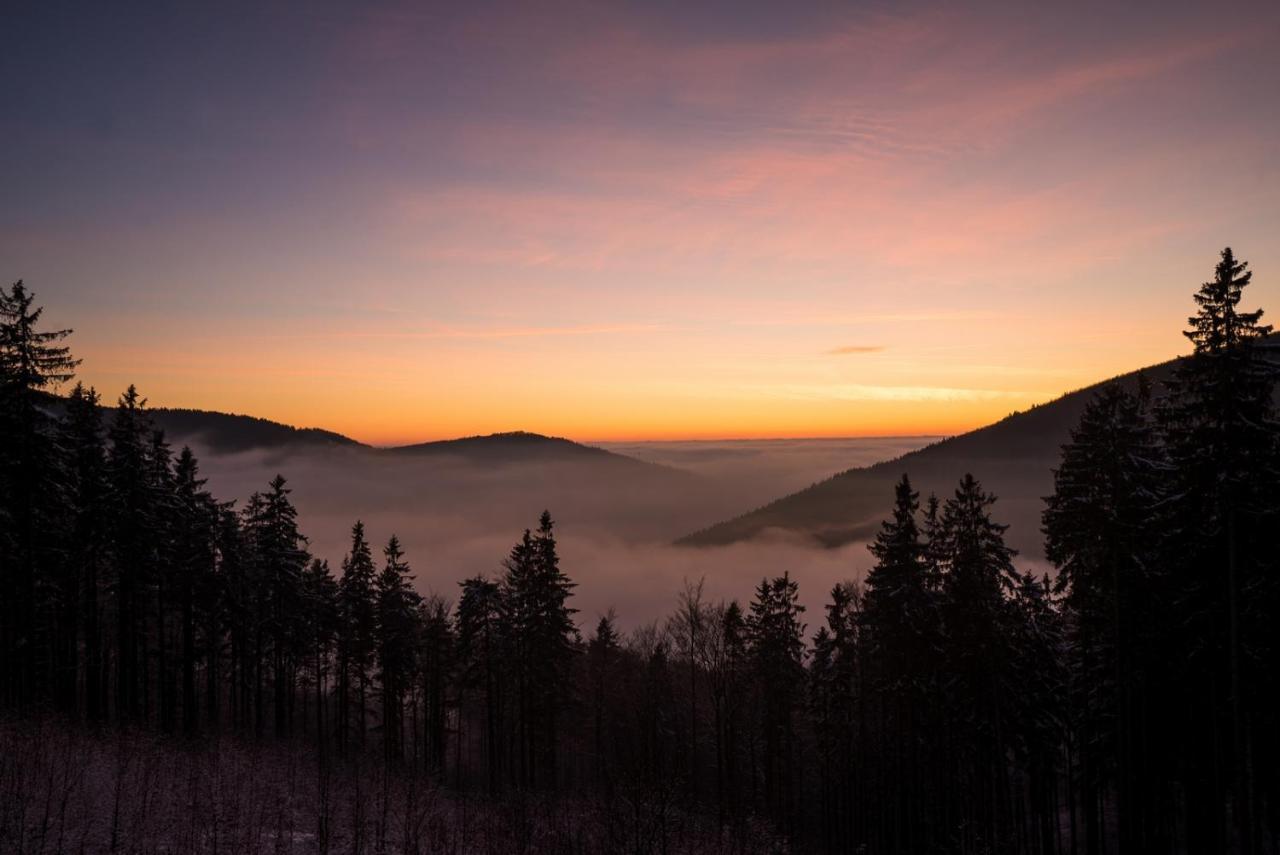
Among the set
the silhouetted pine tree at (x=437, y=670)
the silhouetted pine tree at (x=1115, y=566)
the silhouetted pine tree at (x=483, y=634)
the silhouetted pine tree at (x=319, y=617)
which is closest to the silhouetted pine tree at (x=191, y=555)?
the silhouetted pine tree at (x=319, y=617)

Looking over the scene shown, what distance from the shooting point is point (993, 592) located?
28.3 meters

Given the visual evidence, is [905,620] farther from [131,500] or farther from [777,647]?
[131,500]

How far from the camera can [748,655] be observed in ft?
146

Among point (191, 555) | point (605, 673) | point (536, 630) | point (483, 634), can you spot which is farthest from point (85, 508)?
point (605, 673)

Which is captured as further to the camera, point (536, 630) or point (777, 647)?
point (777, 647)

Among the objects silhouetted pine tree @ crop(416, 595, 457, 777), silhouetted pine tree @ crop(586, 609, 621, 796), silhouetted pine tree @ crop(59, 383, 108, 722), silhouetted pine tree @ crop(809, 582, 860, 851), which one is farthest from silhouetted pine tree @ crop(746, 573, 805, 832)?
silhouetted pine tree @ crop(59, 383, 108, 722)

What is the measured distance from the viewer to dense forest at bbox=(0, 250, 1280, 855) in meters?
18.7

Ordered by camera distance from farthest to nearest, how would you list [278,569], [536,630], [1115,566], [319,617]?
1. [319,617]
2. [536,630]
3. [278,569]
4. [1115,566]

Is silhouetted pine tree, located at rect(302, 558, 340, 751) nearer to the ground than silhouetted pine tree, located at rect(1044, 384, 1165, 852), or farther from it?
nearer to the ground

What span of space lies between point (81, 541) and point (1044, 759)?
4834 centimetres

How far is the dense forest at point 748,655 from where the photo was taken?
18.7 m

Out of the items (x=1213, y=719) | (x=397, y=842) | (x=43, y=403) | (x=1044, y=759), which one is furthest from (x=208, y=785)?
(x=1044, y=759)

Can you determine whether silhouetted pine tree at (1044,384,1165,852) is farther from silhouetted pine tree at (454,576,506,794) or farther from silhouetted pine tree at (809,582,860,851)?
silhouetted pine tree at (454,576,506,794)

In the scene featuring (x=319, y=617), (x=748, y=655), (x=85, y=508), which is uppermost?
(x=85, y=508)
